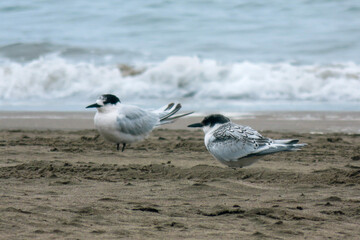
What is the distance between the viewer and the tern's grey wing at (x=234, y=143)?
18.3 feet

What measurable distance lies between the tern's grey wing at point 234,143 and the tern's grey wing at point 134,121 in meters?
1.68

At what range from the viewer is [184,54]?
58.9 ft

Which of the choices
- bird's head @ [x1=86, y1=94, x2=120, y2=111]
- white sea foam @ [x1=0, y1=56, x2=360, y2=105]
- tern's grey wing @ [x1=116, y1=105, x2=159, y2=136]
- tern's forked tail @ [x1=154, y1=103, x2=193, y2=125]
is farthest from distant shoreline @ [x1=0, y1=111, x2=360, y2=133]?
white sea foam @ [x1=0, y1=56, x2=360, y2=105]

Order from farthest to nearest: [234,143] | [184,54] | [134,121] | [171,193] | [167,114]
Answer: [184,54] < [167,114] < [134,121] < [234,143] < [171,193]

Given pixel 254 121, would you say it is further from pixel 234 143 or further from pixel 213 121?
pixel 234 143

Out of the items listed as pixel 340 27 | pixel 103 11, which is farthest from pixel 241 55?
pixel 103 11

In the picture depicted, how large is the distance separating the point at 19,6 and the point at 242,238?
22.4m

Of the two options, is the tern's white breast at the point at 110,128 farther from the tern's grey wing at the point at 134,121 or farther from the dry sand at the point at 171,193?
the dry sand at the point at 171,193

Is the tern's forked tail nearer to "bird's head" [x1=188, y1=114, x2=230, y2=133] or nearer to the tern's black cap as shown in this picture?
the tern's black cap

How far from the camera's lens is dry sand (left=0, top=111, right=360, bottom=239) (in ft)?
11.2

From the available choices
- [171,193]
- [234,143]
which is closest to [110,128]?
[234,143]

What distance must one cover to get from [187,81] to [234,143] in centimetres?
982

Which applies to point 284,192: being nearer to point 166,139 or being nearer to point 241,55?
point 166,139

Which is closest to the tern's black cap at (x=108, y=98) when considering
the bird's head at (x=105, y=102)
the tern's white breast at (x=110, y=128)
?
the bird's head at (x=105, y=102)
